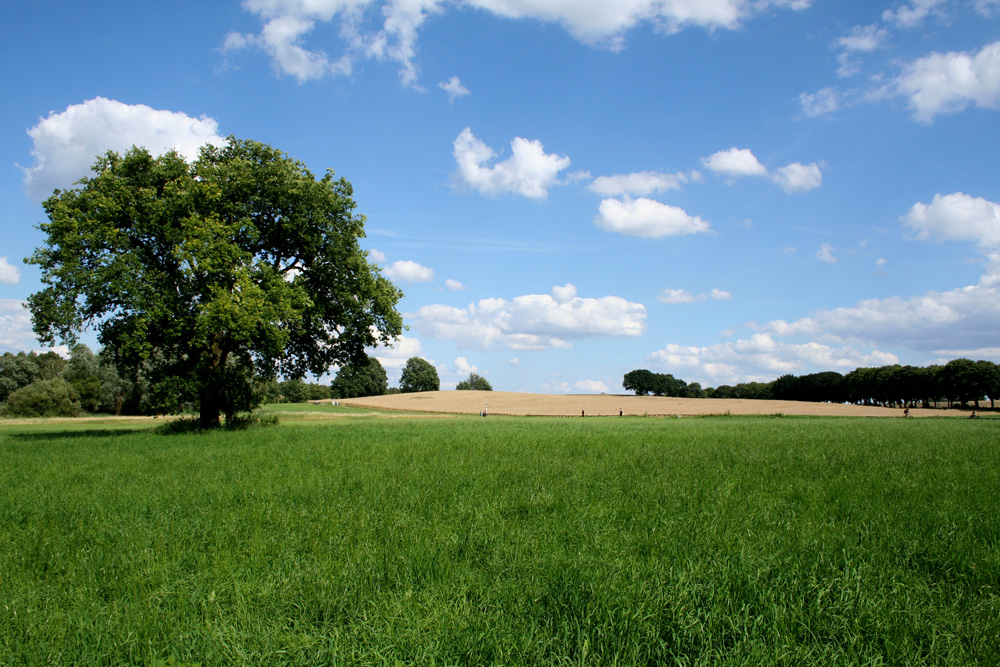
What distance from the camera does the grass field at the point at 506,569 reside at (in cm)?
443

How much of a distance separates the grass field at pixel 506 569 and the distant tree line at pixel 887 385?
123284 millimetres

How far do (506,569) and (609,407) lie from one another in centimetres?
7516

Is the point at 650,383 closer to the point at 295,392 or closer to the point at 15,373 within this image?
the point at 295,392

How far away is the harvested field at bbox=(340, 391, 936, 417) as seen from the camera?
227 feet

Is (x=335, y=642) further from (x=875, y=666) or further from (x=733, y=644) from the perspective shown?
(x=875, y=666)

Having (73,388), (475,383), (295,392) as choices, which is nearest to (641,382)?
(475,383)

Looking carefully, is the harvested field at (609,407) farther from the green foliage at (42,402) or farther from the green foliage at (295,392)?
the green foliage at (295,392)

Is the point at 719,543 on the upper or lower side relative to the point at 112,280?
lower

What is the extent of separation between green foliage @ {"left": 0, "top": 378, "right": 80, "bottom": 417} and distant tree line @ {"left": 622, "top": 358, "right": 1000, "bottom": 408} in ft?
427

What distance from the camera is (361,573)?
5.70 meters

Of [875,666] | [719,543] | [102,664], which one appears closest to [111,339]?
[102,664]

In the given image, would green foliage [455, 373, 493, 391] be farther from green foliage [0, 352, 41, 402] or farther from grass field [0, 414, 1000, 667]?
grass field [0, 414, 1000, 667]

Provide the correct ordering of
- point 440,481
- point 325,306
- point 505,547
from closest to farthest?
point 505,547, point 440,481, point 325,306

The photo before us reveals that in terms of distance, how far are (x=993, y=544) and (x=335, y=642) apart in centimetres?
777
